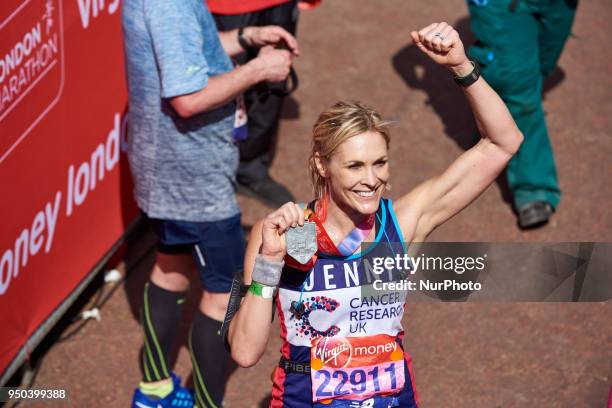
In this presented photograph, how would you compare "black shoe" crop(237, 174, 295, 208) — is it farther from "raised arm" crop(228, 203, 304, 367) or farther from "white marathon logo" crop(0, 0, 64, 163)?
"raised arm" crop(228, 203, 304, 367)

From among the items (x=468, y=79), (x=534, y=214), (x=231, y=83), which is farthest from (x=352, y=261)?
(x=534, y=214)

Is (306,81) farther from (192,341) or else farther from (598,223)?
(192,341)

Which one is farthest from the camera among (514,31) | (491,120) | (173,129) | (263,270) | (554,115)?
(554,115)

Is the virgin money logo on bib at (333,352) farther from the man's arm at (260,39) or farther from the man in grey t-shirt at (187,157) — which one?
the man's arm at (260,39)

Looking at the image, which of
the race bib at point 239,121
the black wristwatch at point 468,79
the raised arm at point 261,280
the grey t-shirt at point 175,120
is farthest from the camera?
the race bib at point 239,121

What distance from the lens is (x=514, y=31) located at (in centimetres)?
599

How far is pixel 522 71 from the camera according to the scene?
6023 millimetres

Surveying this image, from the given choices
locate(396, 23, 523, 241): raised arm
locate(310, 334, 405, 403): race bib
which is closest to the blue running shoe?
locate(310, 334, 405, 403): race bib

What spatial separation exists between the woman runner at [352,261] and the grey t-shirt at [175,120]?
2.66 feet

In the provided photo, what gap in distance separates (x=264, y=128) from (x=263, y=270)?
9.96ft

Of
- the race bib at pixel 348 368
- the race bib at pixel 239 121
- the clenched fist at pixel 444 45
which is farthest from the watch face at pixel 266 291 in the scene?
the race bib at pixel 239 121

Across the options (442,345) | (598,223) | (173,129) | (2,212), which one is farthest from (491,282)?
(2,212)

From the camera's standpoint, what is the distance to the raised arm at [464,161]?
3467 mm

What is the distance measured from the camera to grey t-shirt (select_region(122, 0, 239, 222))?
13.1ft
